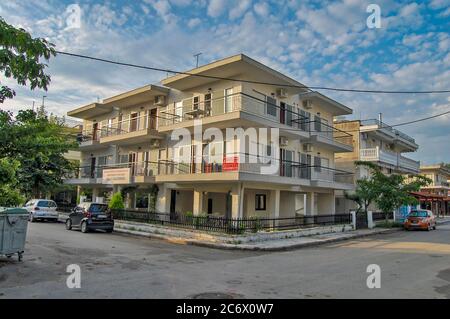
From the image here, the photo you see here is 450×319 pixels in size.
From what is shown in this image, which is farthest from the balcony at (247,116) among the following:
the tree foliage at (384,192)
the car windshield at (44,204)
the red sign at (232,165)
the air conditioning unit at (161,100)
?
the car windshield at (44,204)

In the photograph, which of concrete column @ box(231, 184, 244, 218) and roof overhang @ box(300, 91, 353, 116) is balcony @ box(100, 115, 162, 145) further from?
roof overhang @ box(300, 91, 353, 116)

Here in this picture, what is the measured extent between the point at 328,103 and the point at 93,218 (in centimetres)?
1889

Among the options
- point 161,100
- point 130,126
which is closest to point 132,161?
point 130,126

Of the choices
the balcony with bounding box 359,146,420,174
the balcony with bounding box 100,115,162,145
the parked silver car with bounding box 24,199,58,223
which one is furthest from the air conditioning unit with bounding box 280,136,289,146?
the parked silver car with bounding box 24,199,58,223

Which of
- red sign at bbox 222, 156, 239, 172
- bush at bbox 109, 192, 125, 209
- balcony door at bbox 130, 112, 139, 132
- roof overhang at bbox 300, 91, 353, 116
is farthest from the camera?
balcony door at bbox 130, 112, 139, 132

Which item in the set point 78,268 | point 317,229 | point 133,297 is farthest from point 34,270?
point 317,229

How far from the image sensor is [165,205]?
A: 25.1 m

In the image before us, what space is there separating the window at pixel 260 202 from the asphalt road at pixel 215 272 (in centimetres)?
1034

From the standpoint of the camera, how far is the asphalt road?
7652mm

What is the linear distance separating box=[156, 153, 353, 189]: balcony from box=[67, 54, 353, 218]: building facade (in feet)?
0.19

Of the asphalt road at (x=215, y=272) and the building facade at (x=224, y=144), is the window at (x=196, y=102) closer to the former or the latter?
the building facade at (x=224, y=144)

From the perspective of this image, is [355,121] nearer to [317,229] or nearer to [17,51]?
[317,229]

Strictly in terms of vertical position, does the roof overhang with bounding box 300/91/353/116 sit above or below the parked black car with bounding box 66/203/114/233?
above

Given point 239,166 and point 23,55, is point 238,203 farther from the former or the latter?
point 23,55
